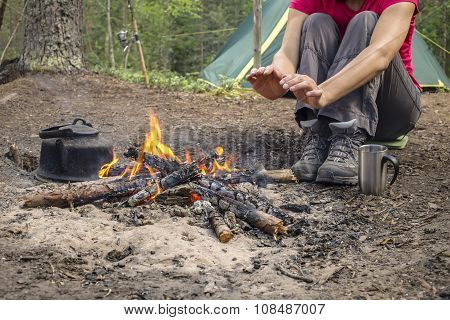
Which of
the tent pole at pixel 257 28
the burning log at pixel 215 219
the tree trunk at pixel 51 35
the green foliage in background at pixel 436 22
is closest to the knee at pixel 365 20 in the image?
the burning log at pixel 215 219

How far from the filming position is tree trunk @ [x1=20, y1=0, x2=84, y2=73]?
6480 mm

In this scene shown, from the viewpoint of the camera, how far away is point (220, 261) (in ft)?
7.66

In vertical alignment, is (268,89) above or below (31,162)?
above

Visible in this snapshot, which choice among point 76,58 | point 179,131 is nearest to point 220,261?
point 179,131

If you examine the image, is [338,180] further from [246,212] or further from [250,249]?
[250,249]

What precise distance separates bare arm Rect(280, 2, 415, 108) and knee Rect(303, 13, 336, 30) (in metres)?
0.32

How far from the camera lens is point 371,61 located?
3.14 metres

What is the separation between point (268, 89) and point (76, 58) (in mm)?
4037

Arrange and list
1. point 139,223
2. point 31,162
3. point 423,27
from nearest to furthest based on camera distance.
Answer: point 139,223 < point 31,162 < point 423,27

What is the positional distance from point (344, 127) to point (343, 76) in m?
0.31

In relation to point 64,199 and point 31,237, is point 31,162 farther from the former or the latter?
point 31,237

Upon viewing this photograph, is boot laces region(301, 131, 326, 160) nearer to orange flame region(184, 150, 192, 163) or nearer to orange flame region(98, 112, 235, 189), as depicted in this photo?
orange flame region(98, 112, 235, 189)

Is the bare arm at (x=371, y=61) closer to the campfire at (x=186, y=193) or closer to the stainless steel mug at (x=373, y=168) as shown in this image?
the stainless steel mug at (x=373, y=168)

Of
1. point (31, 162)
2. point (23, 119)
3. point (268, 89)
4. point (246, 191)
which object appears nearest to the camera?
point (246, 191)
